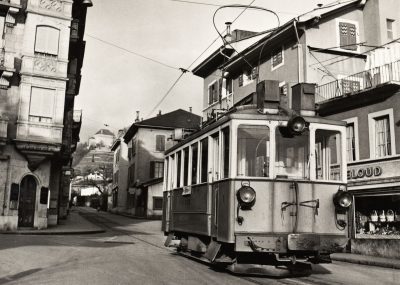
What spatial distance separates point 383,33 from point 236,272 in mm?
17314

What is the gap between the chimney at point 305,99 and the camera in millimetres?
9180

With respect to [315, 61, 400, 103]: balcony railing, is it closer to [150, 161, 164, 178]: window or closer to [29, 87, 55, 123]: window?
[29, 87, 55, 123]: window

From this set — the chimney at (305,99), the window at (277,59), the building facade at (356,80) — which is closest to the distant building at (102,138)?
the building facade at (356,80)

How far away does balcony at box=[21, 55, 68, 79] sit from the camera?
22.9m

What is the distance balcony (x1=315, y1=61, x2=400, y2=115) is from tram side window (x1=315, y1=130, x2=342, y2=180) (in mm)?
8318

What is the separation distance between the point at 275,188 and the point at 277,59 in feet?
55.2

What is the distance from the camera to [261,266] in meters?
8.30

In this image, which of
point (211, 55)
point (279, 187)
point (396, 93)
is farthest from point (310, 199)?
point (211, 55)

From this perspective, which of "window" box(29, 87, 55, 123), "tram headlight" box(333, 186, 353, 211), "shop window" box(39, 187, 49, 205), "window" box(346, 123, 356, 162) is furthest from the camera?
"shop window" box(39, 187, 49, 205)

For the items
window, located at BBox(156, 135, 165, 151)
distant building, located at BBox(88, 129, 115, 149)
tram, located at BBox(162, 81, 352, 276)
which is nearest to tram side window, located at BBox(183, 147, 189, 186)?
tram, located at BBox(162, 81, 352, 276)

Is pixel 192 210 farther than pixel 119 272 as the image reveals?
Yes

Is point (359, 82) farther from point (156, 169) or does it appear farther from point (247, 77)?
point (156, 169)

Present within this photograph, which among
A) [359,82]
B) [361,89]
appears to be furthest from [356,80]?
[361,89]

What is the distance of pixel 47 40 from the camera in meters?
23.6
